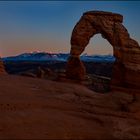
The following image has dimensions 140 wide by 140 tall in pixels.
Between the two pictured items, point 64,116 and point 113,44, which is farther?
point 113,44

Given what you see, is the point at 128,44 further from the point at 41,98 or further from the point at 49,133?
the point at 49,133

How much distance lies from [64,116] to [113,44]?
52.2 ft

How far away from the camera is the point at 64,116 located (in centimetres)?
1449

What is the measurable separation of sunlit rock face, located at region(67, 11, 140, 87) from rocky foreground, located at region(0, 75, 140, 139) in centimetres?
684

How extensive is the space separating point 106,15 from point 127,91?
748 cm

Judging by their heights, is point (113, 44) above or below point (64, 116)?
above

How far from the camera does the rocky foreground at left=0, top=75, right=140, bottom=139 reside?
465 inches

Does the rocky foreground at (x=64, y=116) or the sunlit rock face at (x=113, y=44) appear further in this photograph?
the sunlit rock face at (x=113, y=44)

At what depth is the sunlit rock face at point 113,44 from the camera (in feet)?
89.2

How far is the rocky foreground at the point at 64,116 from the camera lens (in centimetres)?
1182

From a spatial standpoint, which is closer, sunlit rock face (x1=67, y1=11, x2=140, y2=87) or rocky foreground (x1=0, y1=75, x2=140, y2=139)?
rocky foreground (x1=0, y1=75, x2=140, y2=139)

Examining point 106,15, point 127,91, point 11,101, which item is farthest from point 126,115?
point 106,15

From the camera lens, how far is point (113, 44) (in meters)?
29.2

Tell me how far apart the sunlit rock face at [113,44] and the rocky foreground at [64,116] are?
6838mm
